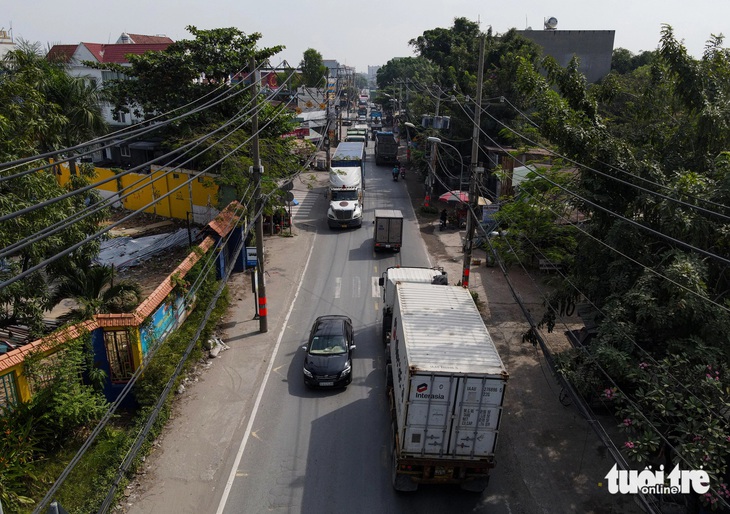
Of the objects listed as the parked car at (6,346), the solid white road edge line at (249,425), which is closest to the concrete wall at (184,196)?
the solid white road edge line at (249,425)

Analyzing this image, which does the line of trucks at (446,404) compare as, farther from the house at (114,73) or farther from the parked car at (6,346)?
the house at (114,73)

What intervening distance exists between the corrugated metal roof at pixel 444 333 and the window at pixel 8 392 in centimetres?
880

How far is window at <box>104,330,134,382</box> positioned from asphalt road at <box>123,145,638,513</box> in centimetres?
188

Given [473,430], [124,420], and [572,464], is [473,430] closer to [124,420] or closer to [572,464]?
[572,464]

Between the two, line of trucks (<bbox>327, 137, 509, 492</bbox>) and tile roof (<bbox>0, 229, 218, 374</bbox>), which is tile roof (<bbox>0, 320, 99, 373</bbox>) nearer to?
tile roof (<bbox>0, 229, 218, 374</bbox>)

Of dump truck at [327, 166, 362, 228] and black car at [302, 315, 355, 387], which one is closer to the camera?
black car at [302, 315, 355, 387]

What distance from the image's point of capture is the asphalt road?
467 inches

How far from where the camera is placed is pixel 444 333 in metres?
12.6

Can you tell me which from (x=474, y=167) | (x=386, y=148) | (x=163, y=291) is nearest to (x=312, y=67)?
(x=386, y=148)

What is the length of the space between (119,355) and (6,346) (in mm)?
2875

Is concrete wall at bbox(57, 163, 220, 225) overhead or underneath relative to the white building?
underneath

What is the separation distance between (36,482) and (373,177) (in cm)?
4178

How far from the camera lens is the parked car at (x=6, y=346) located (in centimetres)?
1385

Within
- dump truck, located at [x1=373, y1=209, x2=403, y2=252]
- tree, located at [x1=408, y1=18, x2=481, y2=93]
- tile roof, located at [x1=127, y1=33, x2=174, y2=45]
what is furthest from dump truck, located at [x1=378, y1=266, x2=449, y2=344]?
tile roof, located at [x1=127, y1=33, x2=174, y2=45]
